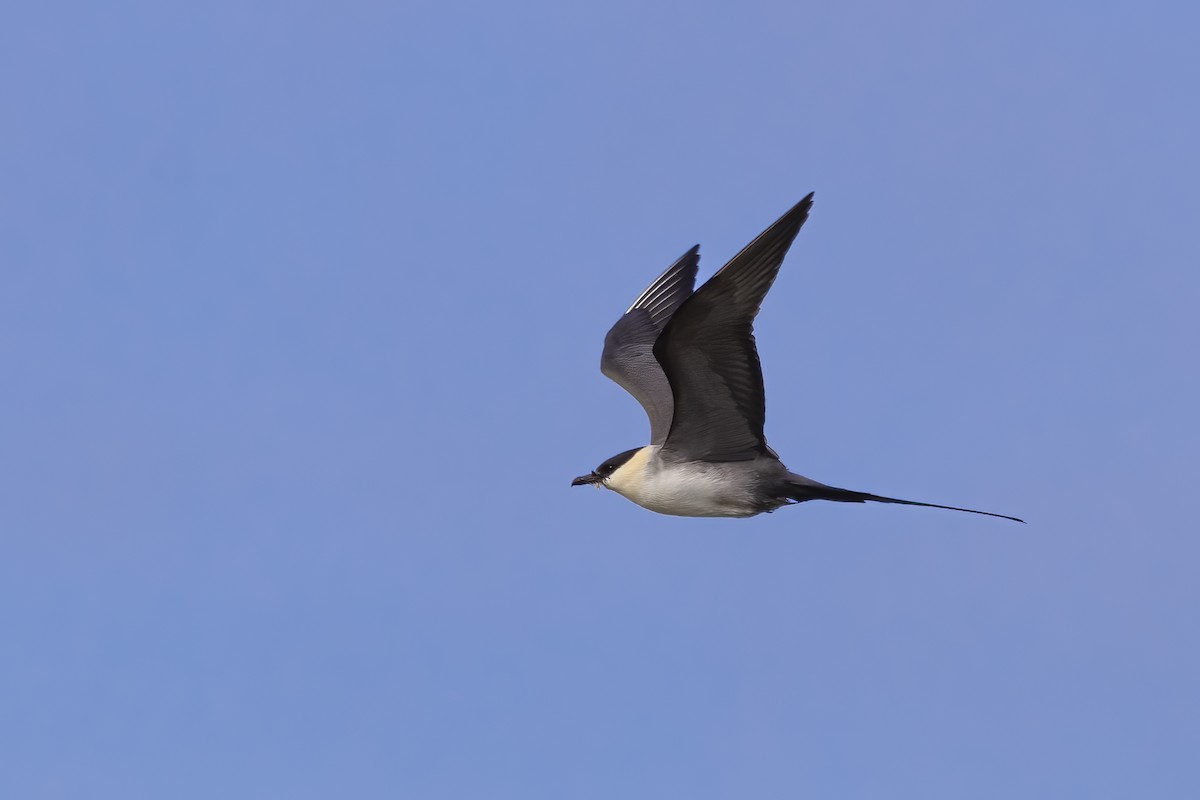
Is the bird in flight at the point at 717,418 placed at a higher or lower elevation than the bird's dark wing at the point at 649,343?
lower

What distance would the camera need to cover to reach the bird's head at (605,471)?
1412 cm

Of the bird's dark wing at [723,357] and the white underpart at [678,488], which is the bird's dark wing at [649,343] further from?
the bird's dark wing at [723,357]

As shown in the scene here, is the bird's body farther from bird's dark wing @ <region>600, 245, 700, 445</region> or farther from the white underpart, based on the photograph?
bird's dark wing @ <region>600, 245, 700, 445</region>

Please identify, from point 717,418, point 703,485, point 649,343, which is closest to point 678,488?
point 703,485

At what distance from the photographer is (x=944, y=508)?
1184 centimetres

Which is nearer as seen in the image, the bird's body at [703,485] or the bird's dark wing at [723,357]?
the bird's dark wing at [723,357]

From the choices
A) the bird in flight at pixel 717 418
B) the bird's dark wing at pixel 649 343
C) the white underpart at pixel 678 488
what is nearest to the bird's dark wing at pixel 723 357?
the bird in flight at pixel 717 418

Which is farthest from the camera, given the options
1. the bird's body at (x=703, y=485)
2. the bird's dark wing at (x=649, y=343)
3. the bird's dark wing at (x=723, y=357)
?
the bird's dark wing at (x=649, y=343)

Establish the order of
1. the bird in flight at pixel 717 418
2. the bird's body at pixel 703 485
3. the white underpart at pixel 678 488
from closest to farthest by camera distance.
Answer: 1. the bird in flight at pixel 717 418
2. the bird's body at pixel 703 485
3. the white underpart at pixel 678 488

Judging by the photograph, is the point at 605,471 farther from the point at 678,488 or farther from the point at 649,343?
the point at 649,343

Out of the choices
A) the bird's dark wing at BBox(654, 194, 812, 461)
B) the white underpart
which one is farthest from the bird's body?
the bird's dark wing at BBox(654, 194, 812, 461)

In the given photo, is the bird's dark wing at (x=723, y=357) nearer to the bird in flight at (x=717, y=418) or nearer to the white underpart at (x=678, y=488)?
the bird in flight at (x=717, y=418)

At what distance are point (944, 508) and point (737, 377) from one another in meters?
1.95

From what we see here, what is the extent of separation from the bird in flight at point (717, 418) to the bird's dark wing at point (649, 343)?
0.04 meters
